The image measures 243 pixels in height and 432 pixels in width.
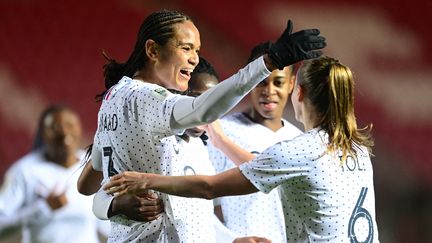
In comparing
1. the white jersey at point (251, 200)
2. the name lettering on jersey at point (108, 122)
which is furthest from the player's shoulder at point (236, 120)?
the name lettering on jersey at point (108, 122)

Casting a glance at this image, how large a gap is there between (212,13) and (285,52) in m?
3.37

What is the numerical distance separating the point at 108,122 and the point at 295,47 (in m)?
0.60

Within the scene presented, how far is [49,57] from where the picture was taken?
18.9 feet

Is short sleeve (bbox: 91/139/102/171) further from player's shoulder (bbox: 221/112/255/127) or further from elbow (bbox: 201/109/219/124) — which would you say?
player's shoulder (bbox: 221/112/255/127)

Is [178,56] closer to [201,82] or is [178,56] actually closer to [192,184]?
[192,184]

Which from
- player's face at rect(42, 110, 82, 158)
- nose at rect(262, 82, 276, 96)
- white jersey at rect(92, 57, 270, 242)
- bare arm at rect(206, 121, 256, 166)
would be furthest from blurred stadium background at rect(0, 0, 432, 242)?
white jersey at rect(92, 57, 270, 242)

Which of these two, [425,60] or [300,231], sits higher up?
[425,60]

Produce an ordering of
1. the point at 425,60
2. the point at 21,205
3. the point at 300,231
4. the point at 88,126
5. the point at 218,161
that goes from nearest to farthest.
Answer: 1. the point at 300,231
2. the point at 218,161
3. the point at 21,205
4. the point at 88,126
5. the point at 425,60

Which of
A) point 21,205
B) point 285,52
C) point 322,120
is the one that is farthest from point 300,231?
point 21,205

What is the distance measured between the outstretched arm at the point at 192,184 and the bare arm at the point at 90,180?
514mm

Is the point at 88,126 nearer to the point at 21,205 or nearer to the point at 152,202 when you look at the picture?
the point at 21,205

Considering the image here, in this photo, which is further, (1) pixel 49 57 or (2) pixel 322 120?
(1) pixel 49 57

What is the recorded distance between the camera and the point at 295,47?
2623 mm

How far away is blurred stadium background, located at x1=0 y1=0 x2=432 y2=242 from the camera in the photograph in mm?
5734
